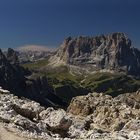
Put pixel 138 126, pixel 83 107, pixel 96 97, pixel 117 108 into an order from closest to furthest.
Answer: pixel 138 126 < pixel 117 108 < pixel 83 107 < pixel 96 97

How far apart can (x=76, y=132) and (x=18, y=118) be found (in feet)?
29.4

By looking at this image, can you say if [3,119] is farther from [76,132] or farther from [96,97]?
[96,97]

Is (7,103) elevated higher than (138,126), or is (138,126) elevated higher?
(7,103)

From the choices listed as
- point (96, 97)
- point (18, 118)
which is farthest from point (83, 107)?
point (18, 118)

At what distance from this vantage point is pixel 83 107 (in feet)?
426

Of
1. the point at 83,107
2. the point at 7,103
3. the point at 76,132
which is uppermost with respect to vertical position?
the point at 7,103

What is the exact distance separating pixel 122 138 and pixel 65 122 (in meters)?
8.21

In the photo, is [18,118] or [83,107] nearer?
[18,118]

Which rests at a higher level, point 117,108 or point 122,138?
point 122,138

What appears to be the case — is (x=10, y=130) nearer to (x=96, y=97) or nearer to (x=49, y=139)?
(x=49, y=139)

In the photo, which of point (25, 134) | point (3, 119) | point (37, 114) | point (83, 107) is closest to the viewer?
point (25, 134)

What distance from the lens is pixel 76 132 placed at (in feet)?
155

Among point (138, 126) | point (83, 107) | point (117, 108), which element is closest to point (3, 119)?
point (138, 126)

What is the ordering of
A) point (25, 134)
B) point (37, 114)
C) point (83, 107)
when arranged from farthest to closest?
point (83, 107) < point (37, 114) < point (25, 134)
